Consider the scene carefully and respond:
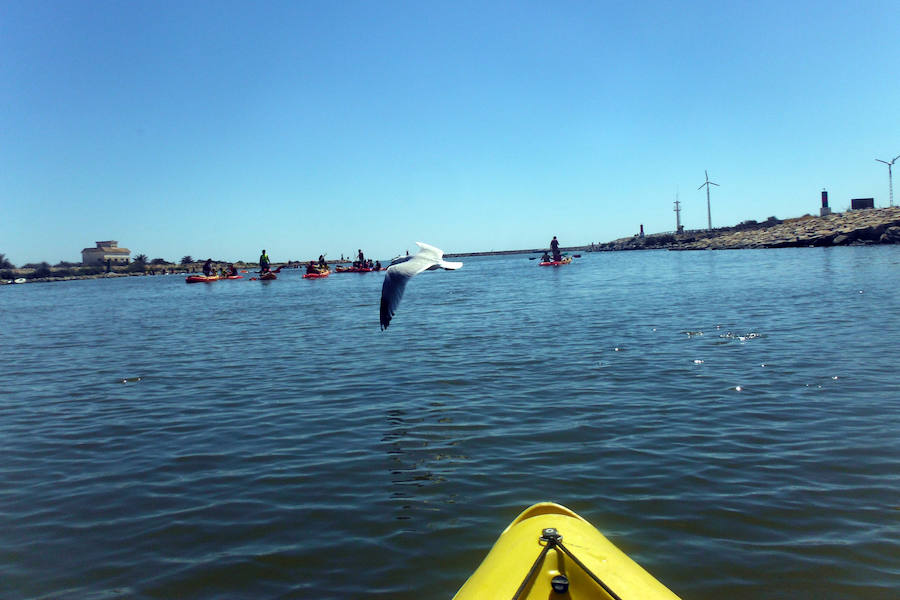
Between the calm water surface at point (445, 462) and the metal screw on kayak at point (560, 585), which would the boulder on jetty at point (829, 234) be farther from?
the metal screw on kayak at point (560, 585)

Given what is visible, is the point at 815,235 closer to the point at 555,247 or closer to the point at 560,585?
the point at 555,247

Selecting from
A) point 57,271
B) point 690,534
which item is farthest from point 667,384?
point 57,271

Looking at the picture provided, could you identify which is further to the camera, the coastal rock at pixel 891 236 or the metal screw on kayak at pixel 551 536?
the coastal rock at pixel 891 236

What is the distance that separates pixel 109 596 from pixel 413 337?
10816mm

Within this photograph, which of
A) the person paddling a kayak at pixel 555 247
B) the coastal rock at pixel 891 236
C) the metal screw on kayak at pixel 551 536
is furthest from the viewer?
the person paddling a kayak at pixel 555 247

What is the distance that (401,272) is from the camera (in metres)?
8.21

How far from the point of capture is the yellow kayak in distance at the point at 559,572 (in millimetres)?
2914

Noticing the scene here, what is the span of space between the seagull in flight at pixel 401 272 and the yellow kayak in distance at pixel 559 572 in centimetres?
391

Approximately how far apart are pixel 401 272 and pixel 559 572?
5616 mm

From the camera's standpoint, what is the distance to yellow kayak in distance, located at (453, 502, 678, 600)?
291cm

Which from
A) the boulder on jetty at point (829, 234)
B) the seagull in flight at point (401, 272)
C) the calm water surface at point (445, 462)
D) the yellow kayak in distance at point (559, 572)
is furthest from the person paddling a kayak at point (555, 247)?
the yellow kayak in distance at point (559, 572)

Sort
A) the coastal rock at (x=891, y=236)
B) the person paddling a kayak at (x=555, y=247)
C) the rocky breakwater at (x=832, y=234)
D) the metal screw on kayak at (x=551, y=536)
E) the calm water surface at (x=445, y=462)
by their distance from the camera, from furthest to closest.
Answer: the person paddling a kayak at (x=555, y=247) < the rocky breakwater at (x=832, y=234) < the coastal rock at (x=891, y=236) < the calm water surface at (x=445, y=462) < the metal screw on kayak at (x=551, y=536)

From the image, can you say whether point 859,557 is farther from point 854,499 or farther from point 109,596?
point 109,596

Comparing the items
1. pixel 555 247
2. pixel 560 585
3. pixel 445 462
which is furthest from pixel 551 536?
pixel 555 247
